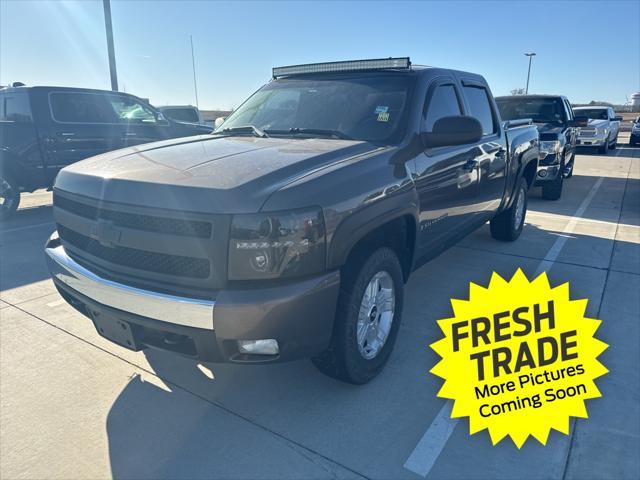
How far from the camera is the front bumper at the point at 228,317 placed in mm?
2107

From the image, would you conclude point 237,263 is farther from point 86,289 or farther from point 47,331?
point 47,331

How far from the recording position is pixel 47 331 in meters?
3.63

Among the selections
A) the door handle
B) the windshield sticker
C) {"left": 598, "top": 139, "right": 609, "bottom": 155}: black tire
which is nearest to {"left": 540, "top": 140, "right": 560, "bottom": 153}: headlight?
the door handle

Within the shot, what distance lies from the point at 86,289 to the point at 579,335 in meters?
3.32

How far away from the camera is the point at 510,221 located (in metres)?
5.81

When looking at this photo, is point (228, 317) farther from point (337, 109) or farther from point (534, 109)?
point (534, 109)

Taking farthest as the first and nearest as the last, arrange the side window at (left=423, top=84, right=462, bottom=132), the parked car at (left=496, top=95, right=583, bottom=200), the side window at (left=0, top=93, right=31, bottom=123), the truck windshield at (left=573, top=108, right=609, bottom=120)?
the truck windshield at (left=573, top=108, right=609, bottom=120) < the parked car at (left=496, top=95, right=583, bottom=200) < the side window at (left=0, top=93, right=31, bottom=123) < the side window at (left=423, top=84, right=462, bottom=132)

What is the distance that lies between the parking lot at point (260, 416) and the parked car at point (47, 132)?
4151mm

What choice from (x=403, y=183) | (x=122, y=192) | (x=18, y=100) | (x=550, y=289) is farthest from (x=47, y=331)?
(x=18, y=100)

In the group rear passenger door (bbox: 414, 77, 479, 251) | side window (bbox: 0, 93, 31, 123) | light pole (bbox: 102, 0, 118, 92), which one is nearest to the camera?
rear passenger door (bbox: 414, 77, 479, 251)

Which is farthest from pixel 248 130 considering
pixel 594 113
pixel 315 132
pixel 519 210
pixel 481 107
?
pixel 594 113

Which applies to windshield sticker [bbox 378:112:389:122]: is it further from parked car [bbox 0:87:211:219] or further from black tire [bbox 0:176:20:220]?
black tire [bbox 0:176:20:220]

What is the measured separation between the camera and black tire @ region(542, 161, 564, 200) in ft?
28.4

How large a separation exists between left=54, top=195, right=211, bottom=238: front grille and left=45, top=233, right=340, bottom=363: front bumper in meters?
0.31
